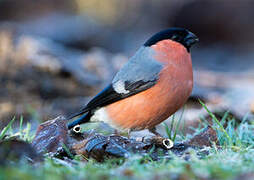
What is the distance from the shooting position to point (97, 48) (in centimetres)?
1405

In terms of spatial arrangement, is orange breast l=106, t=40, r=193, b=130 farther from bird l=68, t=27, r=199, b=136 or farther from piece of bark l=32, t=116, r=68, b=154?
piece of bark l=32, t=116, r=68, b=154

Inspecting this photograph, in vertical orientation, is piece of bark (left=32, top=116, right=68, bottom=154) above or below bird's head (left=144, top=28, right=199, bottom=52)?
below

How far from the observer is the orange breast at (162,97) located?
466cm

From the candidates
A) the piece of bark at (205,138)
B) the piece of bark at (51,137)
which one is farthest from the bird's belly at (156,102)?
the piece of bark at (51,137)

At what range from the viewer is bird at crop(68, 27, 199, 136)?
15.4 ft

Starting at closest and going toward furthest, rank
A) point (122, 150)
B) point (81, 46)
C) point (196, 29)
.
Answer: point (122, 150)
point (81, 46)
point (196, 29)

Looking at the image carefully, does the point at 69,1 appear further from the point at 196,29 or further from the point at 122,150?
the point at 122,150

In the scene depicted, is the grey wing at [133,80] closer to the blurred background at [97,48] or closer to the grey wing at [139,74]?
the grey wing at [139,74]

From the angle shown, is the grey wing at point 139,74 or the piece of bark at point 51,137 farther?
the grey wing at point 139,74

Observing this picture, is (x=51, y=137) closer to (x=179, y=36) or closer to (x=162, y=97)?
(x=162, y=97)

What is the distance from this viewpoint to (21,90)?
351 inches

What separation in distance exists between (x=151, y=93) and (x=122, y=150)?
1223mm

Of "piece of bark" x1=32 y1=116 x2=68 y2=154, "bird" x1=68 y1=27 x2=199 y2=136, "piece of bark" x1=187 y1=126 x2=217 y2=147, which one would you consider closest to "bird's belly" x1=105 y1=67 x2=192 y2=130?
"bird" x1=68 y1=27 x2=199 y2=136

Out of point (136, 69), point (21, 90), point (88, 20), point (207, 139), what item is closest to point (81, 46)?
point (88, 20)
